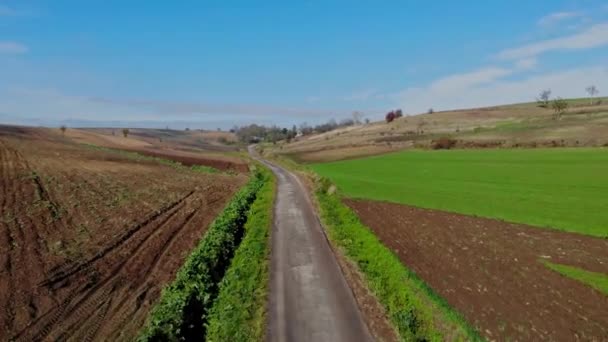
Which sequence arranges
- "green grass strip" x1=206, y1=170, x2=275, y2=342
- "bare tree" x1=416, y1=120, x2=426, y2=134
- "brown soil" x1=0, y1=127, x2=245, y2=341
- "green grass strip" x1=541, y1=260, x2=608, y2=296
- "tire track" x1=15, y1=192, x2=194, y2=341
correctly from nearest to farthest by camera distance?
"tire track" x1=15, y1=192, x2=194, y2=341 → "green grass strip" x1=206, y1=170, x2=275, y2=342 → "brown soil" x1=0, y1=127, x2=245, y2=341 → "green grass strip" x1=541, y1=260, x2=608, y2=296 → "bare tree" x1=416, y1=120, x2=426, y2=134

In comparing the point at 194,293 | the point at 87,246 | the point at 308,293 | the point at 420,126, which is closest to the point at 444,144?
the point at 420,126

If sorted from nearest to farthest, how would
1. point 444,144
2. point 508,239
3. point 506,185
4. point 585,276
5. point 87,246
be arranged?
point 585,276, point 87,246, point 508,239, point 506,185, point 444,144

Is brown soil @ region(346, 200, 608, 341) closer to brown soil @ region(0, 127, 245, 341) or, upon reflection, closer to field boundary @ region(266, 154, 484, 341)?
field boundary @ region(266, 154, 484, 341)

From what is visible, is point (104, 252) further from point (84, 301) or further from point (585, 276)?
point (585, 276)

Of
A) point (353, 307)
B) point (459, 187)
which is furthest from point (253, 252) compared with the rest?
point (459, 187)

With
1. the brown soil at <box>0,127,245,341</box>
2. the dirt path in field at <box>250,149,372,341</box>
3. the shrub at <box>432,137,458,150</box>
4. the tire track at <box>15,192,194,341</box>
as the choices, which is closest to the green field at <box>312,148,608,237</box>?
the dirt path in field at <box>250,149,372,341</box>

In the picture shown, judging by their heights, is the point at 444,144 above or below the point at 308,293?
above

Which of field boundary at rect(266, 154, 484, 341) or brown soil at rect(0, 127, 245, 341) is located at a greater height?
brown soil at rect(0, 127, 245, 341)
